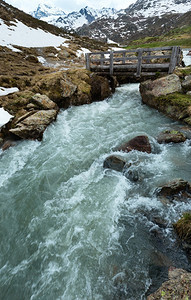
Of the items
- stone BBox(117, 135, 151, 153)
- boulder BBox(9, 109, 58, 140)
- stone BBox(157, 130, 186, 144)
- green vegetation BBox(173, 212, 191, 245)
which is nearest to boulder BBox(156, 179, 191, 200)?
green vegetation BBox(173, 212, 191, 245)

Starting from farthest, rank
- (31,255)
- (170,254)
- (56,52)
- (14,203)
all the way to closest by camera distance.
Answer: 1. (56,52)
2. (14,203)
3. (31,255)
4. (170,254)

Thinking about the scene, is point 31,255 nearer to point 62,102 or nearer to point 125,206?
point 125,206

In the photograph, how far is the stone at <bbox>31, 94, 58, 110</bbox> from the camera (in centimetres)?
1087

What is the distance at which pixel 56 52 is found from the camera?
31141 millimetres

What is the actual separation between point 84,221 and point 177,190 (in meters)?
2.95

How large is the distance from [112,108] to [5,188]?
9313 millimetres

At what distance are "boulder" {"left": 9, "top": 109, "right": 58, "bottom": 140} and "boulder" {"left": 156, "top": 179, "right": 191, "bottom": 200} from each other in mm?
6857

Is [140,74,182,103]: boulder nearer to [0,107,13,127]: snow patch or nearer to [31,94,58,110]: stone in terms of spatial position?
[31,94,58,110]: stone

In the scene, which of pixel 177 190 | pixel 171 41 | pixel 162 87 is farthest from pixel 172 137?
pixel 171 41

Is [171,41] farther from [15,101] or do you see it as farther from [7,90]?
[15,101]

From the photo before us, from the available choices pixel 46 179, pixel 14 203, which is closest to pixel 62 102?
pixel 46 179

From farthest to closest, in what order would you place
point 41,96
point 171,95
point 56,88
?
1. point 56,88
2. point 41,96
3. point 171,95

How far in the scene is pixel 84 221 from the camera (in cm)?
523

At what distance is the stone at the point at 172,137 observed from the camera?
8086 mm
